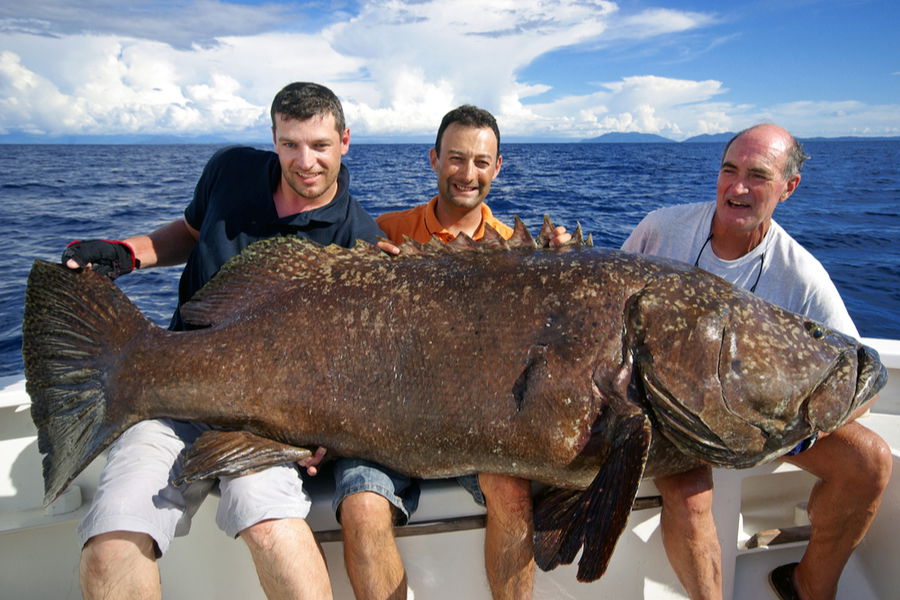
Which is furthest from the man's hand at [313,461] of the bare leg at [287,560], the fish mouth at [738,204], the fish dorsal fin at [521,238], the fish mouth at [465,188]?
the fish mouth at [738,204]

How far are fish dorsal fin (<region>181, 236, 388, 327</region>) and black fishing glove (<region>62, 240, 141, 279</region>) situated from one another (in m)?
0.49

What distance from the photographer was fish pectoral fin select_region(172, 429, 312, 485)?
244 cm

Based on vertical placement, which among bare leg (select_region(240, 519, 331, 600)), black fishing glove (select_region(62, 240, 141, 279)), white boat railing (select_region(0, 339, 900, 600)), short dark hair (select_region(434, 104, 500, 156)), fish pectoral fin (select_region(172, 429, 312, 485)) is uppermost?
short dark hair (select_region(434, 104, 500, 156))

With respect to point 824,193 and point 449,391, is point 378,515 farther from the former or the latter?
point 824,193

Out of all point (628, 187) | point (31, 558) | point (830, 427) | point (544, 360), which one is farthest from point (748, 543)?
point (628, 187)

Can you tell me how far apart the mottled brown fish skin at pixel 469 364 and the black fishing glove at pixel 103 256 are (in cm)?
15

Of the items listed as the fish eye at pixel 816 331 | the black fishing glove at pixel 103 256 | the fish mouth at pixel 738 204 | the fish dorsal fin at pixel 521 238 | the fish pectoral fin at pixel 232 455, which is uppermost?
the fish mouth at pixel 738 204

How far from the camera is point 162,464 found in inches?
101

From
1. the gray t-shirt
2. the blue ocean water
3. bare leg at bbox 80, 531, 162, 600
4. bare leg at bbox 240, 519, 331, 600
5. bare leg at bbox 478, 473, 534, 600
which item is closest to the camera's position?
bare leg at bbox 80, 531, 162, 600

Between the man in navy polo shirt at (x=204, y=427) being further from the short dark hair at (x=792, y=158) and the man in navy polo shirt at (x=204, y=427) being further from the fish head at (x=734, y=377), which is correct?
the short dark hair at (x=792, y=158)

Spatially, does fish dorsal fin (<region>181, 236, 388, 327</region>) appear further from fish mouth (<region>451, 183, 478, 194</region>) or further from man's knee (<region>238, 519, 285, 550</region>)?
fish mouth (<region>451, 183, 478, 194</region>)

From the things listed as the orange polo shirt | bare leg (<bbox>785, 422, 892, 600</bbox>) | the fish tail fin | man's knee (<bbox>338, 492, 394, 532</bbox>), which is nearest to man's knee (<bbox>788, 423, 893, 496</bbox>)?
bare leg (<bbox>785, 422, 892, 600</bbox>)

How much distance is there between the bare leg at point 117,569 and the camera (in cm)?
217

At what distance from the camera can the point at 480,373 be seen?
2.43m
